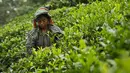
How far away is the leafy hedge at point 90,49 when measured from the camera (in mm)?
2791

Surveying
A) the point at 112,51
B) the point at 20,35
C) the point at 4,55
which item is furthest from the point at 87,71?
the point at 20,35

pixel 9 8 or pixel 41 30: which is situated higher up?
pixel 41 30

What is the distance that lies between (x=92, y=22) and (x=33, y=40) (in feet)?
7.49

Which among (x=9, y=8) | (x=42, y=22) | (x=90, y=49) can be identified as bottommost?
(x=9, y=8)

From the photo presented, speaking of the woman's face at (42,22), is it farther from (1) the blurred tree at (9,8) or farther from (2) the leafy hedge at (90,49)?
(1) the blurred tree at (9,8)

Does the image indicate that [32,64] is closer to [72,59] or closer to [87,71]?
[72,59]

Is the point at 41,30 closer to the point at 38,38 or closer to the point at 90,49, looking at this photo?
the point at 38,38

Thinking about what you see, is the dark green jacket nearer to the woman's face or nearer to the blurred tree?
the woman's face

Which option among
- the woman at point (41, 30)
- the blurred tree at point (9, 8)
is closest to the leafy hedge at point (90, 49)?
the woman at point (41, 30)

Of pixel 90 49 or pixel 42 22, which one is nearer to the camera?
pixel 90 49

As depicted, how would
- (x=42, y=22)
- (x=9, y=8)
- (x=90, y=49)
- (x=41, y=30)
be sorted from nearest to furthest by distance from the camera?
(x=90, y=49) < (x=42, y=22) < (x=41, y=30) < (x=9, y=8)

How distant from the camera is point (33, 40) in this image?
748 cm

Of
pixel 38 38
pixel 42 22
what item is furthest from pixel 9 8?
pixel 42 22

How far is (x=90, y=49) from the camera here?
307cm
